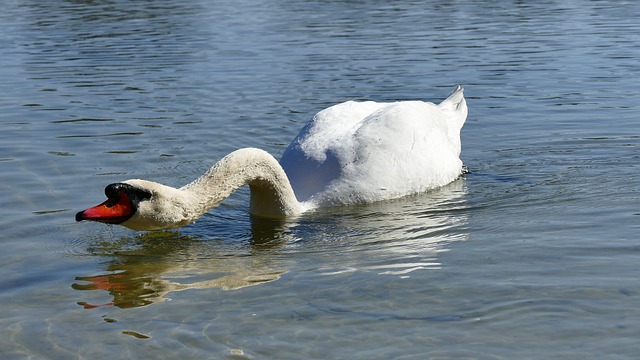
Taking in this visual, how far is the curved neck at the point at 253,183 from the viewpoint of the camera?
26.4 feet

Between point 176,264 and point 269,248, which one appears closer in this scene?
point 176,264

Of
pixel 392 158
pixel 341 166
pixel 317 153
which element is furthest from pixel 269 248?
pixel 392 158

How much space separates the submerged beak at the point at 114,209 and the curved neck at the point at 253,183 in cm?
72

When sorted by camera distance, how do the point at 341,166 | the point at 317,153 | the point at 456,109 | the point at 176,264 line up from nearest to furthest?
the point at 176,264
the point at 341,166
the point at 317,153
the point at 456,109

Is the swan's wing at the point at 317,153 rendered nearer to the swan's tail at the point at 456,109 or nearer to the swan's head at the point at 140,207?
the swan's tail at the point at 456,109

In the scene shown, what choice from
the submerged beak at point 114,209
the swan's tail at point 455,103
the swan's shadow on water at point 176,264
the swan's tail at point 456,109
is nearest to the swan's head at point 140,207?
the submerged beak at point 114,209

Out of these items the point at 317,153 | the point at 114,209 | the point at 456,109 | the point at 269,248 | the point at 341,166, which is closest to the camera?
the point at 114,209

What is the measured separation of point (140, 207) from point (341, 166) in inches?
96.5

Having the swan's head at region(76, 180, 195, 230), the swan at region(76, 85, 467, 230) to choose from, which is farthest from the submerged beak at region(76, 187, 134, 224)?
the swan at region(76, 85, 467, 230)

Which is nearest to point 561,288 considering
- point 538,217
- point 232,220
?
point 538,217

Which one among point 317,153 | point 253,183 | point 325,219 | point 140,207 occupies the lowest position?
point 325,219

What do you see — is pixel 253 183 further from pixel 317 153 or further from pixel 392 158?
pixel 392 158

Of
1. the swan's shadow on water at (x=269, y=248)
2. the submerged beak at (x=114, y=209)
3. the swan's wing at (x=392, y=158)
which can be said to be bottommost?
the swan's shadow on water at (x=269, y=248)

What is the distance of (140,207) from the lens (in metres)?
7.29
